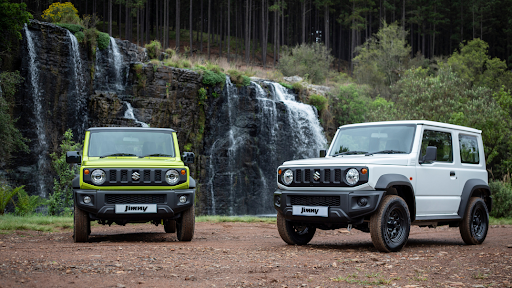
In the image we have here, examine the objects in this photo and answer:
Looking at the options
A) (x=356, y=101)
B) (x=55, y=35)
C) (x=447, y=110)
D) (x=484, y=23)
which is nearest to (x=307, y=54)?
(x=356, y=101)

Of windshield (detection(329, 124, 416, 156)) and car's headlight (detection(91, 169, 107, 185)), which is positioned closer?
windshield (detection(329, 124, 416, 156))

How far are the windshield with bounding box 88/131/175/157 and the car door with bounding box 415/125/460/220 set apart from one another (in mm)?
4816

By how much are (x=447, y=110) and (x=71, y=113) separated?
727 inches

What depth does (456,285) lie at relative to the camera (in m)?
5.14

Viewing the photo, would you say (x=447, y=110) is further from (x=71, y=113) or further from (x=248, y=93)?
(x=71, y=113)

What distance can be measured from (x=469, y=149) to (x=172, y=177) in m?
5.89

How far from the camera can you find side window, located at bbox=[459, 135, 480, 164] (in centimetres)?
938

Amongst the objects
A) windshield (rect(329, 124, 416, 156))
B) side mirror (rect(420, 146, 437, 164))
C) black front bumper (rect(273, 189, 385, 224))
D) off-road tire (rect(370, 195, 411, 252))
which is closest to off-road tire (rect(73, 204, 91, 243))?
black front bumper (rect(273, 189, 385, 224))

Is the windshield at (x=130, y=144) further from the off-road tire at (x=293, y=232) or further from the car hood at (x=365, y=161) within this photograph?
the car hood at (x=365, y=161)

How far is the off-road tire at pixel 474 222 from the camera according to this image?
9.16 m

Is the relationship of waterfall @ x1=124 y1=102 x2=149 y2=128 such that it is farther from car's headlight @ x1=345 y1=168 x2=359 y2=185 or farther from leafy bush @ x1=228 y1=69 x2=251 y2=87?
car's headlight @ x1=345 y1=168 x2=359 y2=185

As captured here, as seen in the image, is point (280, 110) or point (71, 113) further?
point (280, 110)

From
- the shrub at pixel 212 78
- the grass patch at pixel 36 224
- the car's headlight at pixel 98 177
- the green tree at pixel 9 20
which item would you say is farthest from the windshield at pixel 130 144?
the shrub at pixel 212 78

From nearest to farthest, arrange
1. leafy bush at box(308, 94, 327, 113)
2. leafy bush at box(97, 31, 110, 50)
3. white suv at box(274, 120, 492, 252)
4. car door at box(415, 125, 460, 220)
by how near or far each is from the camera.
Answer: white suv at box(274, 120, 492, 252) → car door at box(415, 125, 460, 220) → leafy bush at box(97, 31, 110, 50) → leafy bush at box(308, 94, 327, 113)
